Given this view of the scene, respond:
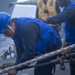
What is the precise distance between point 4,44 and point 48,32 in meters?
6.33

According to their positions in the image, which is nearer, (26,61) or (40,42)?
(26,61)

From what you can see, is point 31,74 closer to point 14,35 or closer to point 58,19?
point 58,19

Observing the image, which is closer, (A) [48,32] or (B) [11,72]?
(B) [11,72]

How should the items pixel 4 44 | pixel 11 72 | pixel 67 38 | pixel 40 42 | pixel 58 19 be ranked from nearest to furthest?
pixel 11 72
pixel 40 42
pixel 58 19
pixel 67 38
pixel 4 44

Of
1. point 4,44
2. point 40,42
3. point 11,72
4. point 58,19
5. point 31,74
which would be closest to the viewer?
point 11,72

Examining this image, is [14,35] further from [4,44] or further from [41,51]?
[4,44]

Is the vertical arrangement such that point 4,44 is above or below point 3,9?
below

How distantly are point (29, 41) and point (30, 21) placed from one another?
29 cm

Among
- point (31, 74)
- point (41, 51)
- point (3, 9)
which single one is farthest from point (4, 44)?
point (41, 51)

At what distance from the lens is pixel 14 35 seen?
13.5ft

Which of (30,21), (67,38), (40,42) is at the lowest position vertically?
(67,38)

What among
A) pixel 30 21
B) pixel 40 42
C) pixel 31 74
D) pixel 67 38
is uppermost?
pixel 30 21

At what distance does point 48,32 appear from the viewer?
4.25 meters

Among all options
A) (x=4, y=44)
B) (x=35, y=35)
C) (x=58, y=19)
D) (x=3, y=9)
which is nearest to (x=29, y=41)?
(x=35, y=35)
